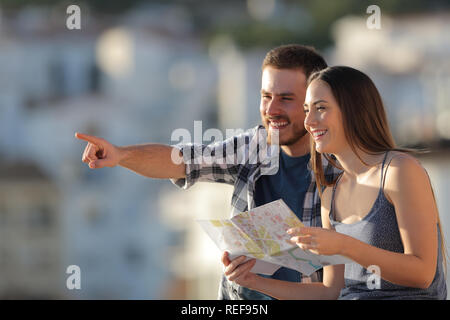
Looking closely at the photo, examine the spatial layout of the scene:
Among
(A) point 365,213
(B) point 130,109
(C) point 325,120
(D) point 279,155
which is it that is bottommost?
(A) point 365,213

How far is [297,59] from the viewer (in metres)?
2.58

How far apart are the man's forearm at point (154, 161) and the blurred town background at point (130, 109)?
63.1ft

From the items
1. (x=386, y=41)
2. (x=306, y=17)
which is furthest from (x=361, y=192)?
(x=306, y=17)

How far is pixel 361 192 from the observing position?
1.99m

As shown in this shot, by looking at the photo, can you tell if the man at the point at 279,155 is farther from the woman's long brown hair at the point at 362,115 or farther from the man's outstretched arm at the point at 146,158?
the woman's long brown hair at the point at 362,115

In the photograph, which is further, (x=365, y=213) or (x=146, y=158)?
(x=146, y=158)

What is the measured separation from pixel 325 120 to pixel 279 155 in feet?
1.92

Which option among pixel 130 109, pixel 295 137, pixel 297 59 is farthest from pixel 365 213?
pixel 130 109

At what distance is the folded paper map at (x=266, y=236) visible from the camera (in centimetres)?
193

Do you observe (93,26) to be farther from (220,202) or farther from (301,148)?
(301,148)

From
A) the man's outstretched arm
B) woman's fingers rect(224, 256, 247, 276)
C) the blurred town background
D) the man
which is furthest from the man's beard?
the blurred town background

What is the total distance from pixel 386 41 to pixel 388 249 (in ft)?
75.0

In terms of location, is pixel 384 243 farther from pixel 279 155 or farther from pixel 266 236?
pixel 279 155

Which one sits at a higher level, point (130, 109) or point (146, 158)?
point (130, 109)
